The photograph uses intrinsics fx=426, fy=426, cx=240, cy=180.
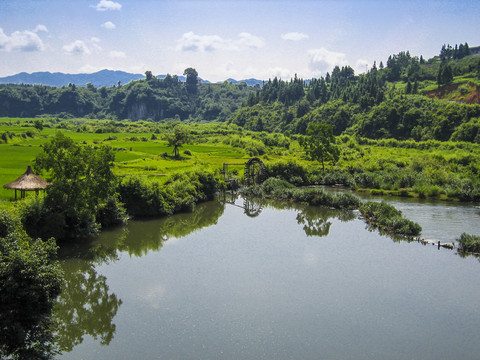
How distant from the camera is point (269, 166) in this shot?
61.9m

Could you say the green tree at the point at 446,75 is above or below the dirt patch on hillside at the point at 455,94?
above

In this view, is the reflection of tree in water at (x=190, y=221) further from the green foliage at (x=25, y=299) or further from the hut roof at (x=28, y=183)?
the green foliage at (x=25, y=299)

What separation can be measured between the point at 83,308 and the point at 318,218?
27.3m

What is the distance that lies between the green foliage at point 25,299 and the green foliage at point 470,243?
29.4 meters

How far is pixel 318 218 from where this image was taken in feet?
148

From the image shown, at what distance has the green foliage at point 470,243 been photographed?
3284 centimetres

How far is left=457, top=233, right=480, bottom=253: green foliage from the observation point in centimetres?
3284

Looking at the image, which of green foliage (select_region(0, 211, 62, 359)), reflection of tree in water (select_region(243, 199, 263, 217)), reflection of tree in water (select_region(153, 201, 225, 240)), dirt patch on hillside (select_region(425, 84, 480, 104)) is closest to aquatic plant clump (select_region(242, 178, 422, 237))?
reflection of tree in water (select_region(243, 199, 263, 217))

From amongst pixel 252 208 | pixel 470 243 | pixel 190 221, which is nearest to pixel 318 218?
pixel 252 208

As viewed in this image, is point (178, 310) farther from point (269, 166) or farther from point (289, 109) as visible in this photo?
point (289, 109)

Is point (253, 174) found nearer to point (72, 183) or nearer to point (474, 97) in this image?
point (72, 183)

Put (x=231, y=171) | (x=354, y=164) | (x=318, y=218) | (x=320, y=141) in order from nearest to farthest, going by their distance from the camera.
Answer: (x=318, y=218) → (x=231, y=171) → (x=320, y=141) → (x=354, y=164)

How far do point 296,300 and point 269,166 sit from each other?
38.2 meters

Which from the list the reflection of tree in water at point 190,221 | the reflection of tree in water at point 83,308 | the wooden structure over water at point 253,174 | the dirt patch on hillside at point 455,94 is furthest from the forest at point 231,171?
the reflection of tree in water at point 83,308
